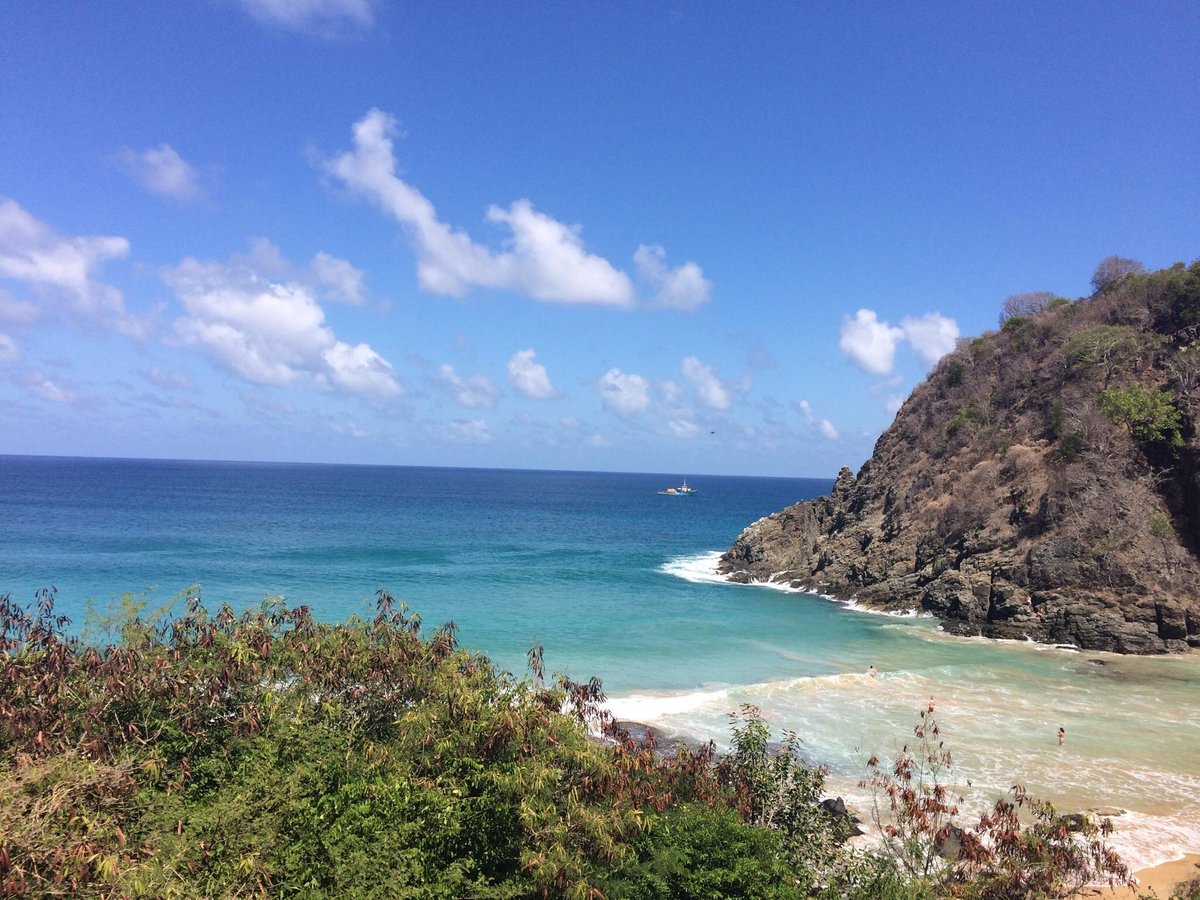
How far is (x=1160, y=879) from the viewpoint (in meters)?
16.3

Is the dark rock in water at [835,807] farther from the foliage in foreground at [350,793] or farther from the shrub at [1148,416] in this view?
the shrub at [1148,416]

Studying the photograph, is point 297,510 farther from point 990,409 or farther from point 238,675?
point 238,675

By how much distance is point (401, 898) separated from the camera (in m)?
9.49

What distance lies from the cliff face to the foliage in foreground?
3426cm

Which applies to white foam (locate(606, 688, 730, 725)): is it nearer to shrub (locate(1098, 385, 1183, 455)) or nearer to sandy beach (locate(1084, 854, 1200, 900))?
→ sandy beach (locate(1084, 854, 1200, 900))

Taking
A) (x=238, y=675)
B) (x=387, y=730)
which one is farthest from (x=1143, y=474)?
(x=238, y=675)

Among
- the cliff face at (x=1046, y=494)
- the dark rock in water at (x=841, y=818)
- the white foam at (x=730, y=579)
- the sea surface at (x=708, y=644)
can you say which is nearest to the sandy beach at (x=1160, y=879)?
the sea surface at (x=708, y=644)

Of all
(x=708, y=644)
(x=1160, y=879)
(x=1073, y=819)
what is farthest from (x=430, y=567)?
(x=1160, y=879)

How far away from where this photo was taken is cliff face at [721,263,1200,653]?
42.7 meters

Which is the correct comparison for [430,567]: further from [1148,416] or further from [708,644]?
[1148,416]

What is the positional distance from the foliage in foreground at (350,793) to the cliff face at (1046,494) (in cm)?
3426

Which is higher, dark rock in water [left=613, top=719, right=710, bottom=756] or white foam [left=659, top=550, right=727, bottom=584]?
white foam [left=659, top=550, right=727, bottom=584]

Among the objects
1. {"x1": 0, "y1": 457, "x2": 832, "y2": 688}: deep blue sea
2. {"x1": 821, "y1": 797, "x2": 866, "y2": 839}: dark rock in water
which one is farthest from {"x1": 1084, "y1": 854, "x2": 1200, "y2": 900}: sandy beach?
{"x1": 0, "y1": 457, "x2": 832, "y2": 688}: deep blue sea

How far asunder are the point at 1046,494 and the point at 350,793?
50437mm
